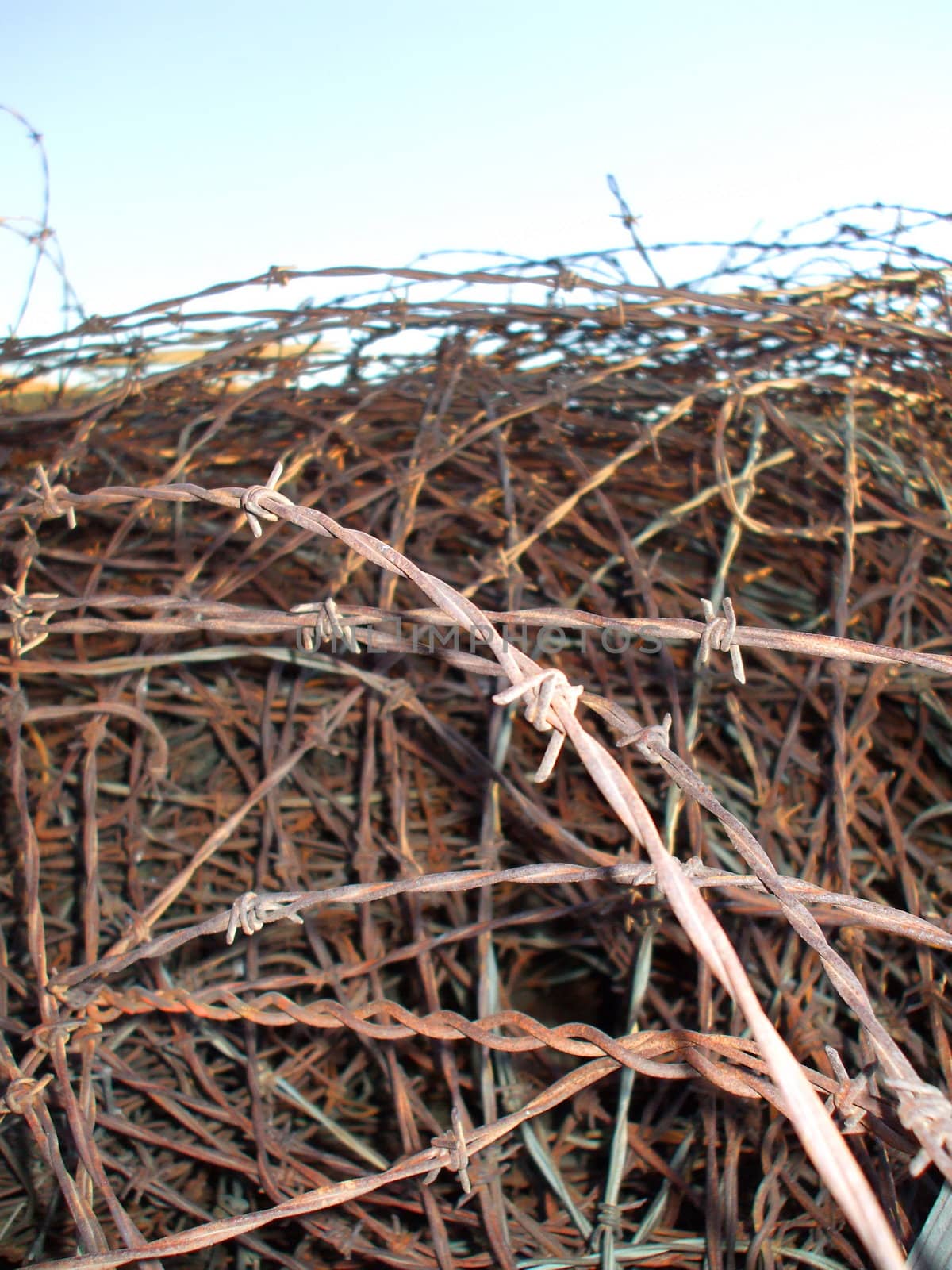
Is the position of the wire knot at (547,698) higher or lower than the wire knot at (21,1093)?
higher

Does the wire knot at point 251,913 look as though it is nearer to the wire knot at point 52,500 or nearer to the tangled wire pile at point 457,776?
the tangled wire pile at point 457,776

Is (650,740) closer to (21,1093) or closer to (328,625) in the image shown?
(328,625)

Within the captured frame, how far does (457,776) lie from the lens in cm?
79

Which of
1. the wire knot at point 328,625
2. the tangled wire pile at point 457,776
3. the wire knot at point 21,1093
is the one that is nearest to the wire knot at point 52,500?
the tangled wire pile at point 457,776

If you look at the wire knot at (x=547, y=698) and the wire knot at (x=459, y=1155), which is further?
the wire knot at (x=459, y=1155)

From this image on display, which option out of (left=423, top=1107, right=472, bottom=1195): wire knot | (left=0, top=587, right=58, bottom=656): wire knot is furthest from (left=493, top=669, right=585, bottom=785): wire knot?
(left=0, top=587, right=58, bottom=656): wire knot

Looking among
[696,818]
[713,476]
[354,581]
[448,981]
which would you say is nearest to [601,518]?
[713,476]

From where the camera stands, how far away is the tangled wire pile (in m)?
0.59

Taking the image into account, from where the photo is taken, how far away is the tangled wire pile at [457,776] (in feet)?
1.94

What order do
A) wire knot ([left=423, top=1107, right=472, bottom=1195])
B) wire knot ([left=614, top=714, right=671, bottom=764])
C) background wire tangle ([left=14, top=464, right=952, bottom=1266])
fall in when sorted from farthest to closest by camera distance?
1. wire knot ([left=423, top=1107, right=472, bottom=1195])
2. wire knot ([left=614, top=714, right=671, bottom=764])
3. background wire tangle ([left=14, top=464, right=952, bottom=1266])

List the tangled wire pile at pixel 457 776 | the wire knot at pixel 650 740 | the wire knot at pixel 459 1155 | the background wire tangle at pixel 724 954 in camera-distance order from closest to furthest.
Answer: the background wire tangle at pixel 724 954
the wire knot at pixel 650 740
the wire knot at pixel 459 1155
the tangled wire pile at pixel 457 776

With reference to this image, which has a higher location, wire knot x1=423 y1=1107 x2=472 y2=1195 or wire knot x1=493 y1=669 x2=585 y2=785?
wire knot x1=493 y1=669 x2=585 y2=785

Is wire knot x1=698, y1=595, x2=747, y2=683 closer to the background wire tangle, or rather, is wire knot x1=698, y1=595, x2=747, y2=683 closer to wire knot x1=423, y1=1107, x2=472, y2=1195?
the background wire tangle

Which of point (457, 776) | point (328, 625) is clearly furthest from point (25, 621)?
point (457, 776)
